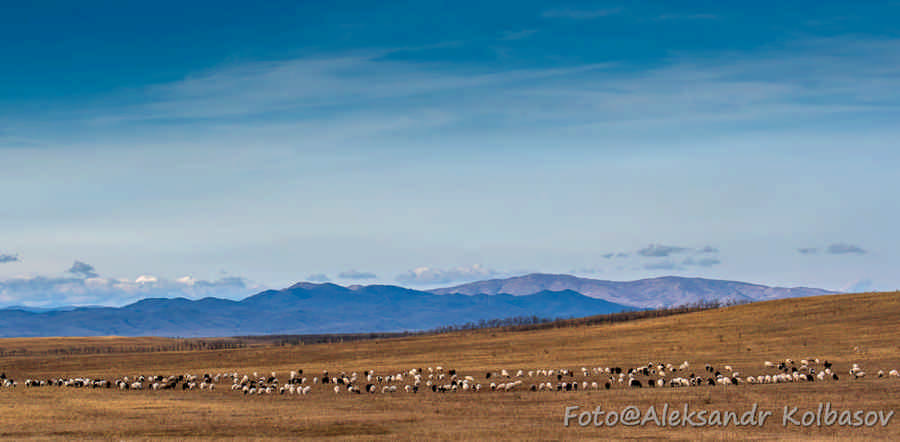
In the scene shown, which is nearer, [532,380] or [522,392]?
[522,392]

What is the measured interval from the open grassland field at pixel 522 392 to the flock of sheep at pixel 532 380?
581 mm

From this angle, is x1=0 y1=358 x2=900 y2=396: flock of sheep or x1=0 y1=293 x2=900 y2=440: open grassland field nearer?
x1=0 y1=293 x2=900 y2=440: open grassland field

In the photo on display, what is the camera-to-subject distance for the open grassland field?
115 ft

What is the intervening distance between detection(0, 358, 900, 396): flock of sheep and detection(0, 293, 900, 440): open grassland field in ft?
1.91

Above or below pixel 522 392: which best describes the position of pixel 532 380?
above

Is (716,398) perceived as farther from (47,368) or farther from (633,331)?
(47,368)

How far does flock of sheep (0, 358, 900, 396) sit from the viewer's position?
53656 millimetres

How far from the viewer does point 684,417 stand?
121 ft

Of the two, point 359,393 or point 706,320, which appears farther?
point 706,320

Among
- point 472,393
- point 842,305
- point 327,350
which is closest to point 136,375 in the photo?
point 327,350

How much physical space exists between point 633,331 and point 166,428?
253 feet

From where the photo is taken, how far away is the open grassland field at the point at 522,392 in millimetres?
34969

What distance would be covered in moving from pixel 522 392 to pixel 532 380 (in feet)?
30.1

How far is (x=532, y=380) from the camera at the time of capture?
6112 cm
